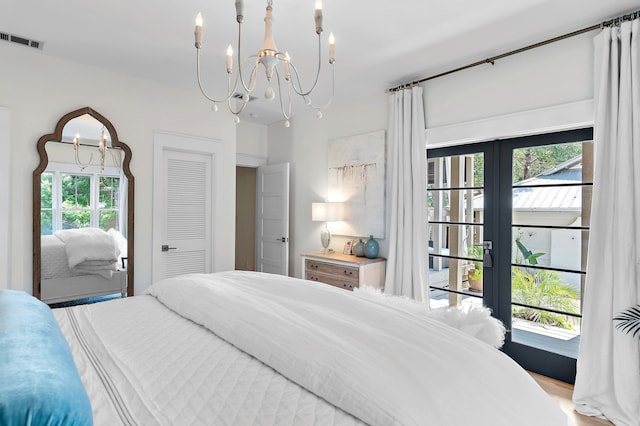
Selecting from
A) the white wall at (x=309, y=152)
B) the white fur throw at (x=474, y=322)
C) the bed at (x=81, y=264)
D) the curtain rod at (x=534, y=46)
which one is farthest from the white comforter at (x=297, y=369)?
the white wall at (x=309, y=152)

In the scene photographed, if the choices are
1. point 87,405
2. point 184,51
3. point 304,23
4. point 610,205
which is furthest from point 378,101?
point 87,405

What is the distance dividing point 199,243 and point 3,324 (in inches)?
117

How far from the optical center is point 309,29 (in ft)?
8.65

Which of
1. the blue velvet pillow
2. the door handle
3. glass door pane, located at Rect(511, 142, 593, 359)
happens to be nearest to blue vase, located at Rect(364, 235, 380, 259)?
the door handle

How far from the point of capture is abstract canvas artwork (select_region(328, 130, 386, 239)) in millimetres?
3941

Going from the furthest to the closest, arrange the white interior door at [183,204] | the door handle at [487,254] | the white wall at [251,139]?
A: the white wall at [251,139] → the white interior door at [183,204] → the door handle at [487,254]

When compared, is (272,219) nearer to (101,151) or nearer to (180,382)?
(101,151)

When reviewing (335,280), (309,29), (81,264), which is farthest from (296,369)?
(81,264)

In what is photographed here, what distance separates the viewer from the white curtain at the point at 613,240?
2.29m

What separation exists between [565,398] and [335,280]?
6.99 ft

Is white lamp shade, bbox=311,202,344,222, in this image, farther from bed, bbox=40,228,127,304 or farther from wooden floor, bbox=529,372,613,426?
wooden floor, bbox=529,372,613,426

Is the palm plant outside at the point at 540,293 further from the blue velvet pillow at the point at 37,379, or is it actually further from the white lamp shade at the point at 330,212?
the blue velvet pillow at the point at 37,379

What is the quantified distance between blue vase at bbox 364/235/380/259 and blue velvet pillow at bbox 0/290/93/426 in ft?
9.74

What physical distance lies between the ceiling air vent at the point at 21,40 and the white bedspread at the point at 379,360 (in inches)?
106
